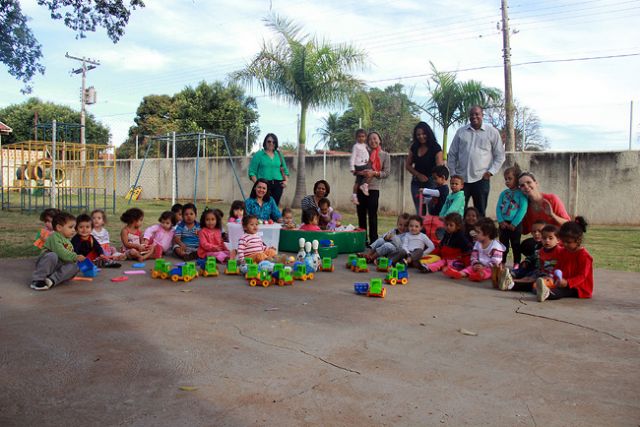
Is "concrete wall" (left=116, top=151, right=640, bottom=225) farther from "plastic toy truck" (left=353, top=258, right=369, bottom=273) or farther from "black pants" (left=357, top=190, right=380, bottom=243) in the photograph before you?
"plastic toy truck" (left=353, top=258, right=369, bottom=273)

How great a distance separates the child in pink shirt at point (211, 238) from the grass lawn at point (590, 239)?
92.4 inches

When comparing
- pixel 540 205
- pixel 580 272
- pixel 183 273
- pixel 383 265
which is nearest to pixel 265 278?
pixel 183 273

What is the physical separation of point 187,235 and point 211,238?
0.48m

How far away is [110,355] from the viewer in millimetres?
3334

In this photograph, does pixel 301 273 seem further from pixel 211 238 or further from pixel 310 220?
pixel 310 220

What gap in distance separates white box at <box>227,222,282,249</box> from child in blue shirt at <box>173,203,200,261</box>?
48cm

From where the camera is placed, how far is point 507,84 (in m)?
17.2

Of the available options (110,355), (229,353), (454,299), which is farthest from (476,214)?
(110,355)

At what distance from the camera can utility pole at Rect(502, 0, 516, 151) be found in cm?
1660

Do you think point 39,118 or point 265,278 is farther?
point 39,118

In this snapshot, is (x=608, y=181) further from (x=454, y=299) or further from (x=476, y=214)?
(x=454, y=299)

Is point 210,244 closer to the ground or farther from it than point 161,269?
farther from it

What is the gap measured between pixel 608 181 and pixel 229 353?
Answer: 42.7ft

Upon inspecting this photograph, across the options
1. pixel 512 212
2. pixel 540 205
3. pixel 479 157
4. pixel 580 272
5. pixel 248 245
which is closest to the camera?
pixel 580 272
